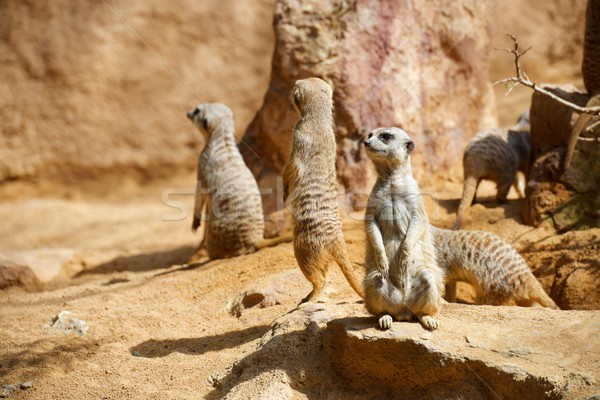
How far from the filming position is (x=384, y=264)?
2.97 metres

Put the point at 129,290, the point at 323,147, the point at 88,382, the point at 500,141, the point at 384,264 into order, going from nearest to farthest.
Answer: the point at 384,264
the point at 88,382
the point at 323,147
the point at 129,290
the point at 500,141

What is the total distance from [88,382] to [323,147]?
1.91 meters

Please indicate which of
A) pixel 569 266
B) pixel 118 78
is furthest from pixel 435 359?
pixel 118 78

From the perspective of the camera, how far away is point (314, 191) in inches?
157

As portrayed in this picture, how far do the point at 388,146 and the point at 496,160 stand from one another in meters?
2.73

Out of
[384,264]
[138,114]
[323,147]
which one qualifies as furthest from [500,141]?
[138,114]

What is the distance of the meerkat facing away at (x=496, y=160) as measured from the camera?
5406 mm

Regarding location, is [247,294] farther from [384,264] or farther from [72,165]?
[72,165]

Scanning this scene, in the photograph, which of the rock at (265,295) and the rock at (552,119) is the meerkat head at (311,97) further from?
the rock at (552,119)

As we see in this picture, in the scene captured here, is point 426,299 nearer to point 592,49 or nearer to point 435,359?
point 435,359

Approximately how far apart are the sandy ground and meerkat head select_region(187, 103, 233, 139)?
46.0 inches

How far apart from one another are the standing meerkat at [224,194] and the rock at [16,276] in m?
1.36

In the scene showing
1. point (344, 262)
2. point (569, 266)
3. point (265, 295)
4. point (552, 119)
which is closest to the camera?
point (344, 262)

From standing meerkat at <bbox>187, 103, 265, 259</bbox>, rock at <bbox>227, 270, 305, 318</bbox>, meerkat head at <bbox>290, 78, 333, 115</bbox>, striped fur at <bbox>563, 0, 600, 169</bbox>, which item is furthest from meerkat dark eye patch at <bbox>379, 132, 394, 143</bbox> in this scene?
→ striped fur at <bbox>563, 0, 600, 169</bbox>
